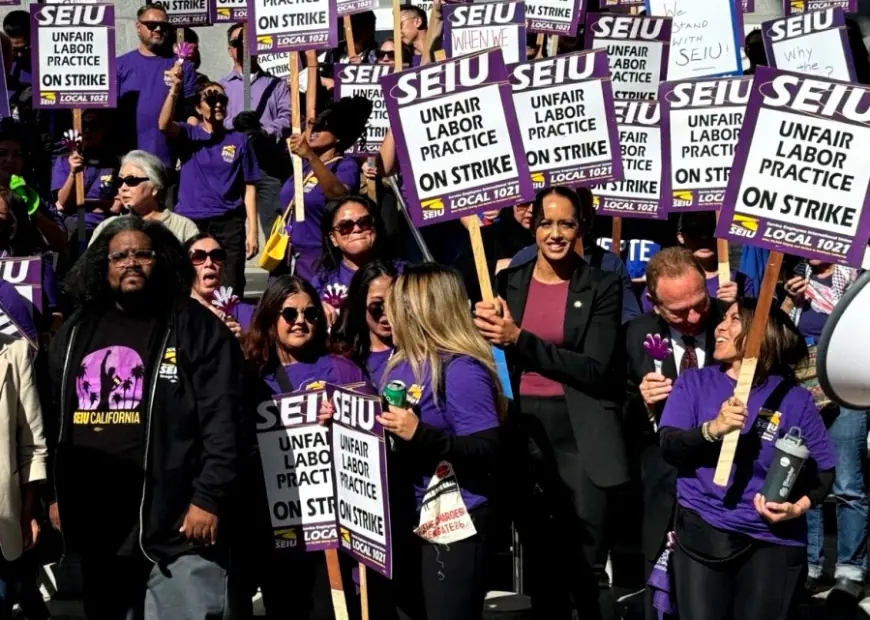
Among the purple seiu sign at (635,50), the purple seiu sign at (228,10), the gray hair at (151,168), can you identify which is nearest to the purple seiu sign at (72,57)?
the purple seiu sign at (228,10)

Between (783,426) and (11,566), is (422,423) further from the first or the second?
(11,566)

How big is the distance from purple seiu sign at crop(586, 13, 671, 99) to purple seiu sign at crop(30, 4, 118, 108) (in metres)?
3.36

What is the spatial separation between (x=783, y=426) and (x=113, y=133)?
23.3 feet

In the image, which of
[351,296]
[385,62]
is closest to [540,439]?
[351,296]

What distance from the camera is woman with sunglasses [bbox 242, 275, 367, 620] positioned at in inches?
281

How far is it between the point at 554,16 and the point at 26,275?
4972mm

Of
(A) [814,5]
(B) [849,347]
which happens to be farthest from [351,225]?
(A) [814,5]

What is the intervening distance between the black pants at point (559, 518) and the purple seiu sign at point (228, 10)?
6.35 metres

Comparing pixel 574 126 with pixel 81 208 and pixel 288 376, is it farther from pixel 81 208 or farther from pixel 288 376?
pixel 81 208

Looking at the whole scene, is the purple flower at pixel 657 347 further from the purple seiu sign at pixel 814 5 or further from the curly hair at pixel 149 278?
the purple seiu sign at pixel 814 5

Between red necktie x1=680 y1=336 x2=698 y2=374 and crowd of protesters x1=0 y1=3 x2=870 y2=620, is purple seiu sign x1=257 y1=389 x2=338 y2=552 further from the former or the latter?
red necktie x1=680 y1=336 x2=698 y2=374

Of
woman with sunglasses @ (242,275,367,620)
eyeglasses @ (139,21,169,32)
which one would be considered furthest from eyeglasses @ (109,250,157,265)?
eyeglasses @ (139,21,169,32)

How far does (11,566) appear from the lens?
7188 millimetres

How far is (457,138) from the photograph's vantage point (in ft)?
24.7
